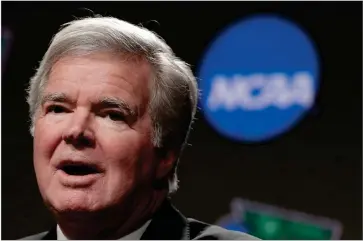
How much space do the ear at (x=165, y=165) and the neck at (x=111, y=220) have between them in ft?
0.11

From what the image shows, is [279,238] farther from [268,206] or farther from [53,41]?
[53,41]

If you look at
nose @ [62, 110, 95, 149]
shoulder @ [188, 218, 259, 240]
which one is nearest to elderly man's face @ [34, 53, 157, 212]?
nose @ [62, 110, 95, 149]

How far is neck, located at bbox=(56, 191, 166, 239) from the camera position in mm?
1008

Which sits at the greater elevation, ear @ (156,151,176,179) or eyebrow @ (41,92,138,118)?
eyebrow @ (41,92,138,118)

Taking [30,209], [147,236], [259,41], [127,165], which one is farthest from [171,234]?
[259,41]

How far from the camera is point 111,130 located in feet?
3.27

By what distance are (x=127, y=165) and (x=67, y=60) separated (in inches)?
7.5

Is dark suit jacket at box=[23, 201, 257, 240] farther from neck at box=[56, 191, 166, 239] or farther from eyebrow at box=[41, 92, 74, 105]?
eyebrow at box=[41, 92, 74, 105]

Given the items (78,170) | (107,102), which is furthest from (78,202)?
(107,102)

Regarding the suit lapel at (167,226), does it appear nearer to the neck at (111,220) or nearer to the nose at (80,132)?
Answer: the neck at (111,220)

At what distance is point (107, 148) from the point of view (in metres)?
0.99

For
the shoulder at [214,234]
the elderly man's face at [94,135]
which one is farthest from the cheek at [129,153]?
the shoulder at [214,234]

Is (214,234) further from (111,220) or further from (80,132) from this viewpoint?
(80,132)

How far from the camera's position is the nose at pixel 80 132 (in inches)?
38.3
